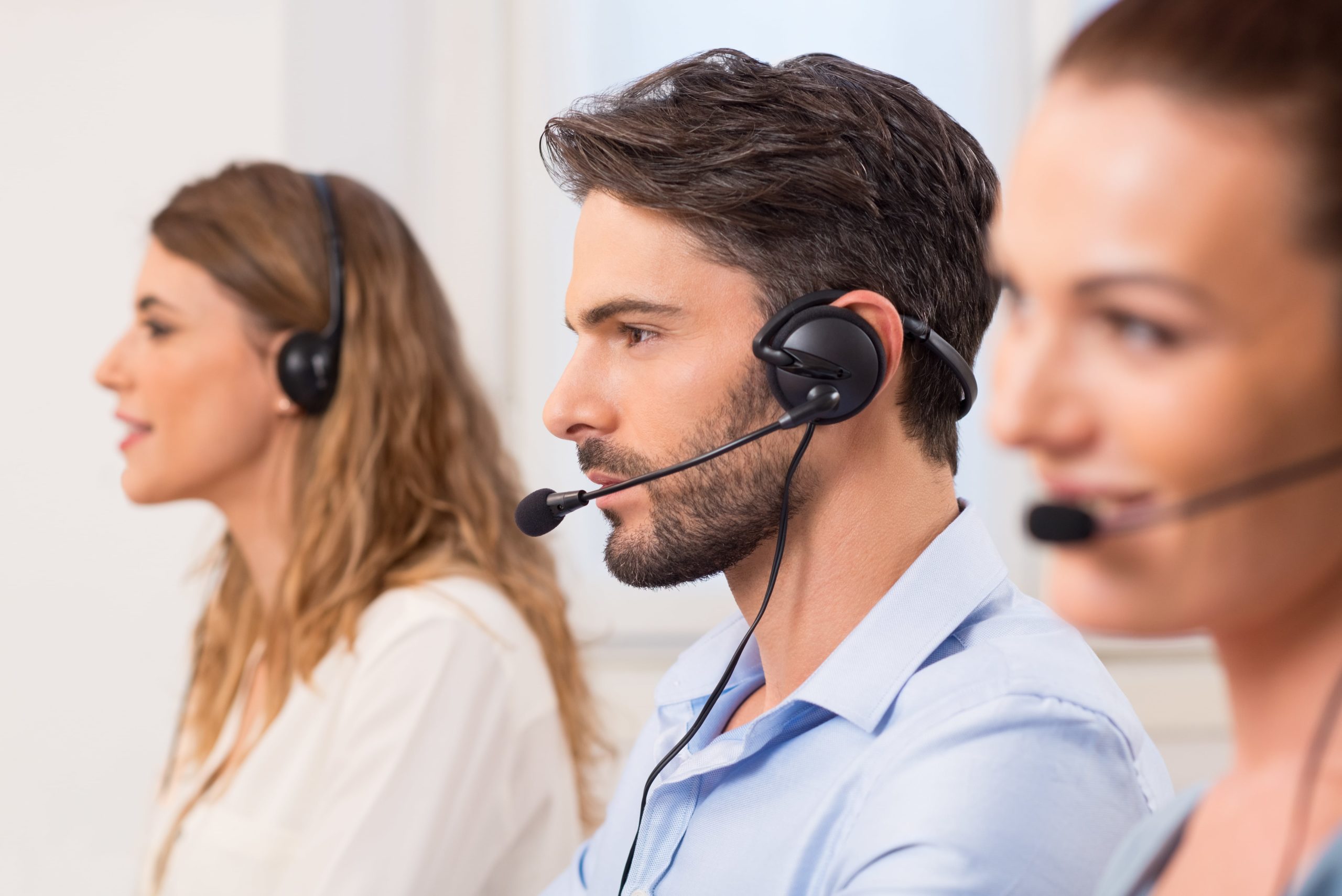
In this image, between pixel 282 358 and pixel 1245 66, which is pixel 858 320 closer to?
pixel 1245 66

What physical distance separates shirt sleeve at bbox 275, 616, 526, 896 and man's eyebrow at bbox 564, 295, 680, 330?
59 cm

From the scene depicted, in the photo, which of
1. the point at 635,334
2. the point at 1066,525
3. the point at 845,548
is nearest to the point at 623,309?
the point at 635,334

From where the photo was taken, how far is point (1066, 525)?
1.41ft

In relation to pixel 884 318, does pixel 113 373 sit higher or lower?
lower

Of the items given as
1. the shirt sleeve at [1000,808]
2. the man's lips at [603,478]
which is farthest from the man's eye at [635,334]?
the shirt sleeve at [1000,808]

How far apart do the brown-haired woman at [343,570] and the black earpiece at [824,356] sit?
27.7 inches

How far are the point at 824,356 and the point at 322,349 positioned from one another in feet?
3.06

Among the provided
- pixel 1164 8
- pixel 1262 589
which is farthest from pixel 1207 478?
pixel 1164 8

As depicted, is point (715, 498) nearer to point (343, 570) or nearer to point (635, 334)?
point (635, 334)

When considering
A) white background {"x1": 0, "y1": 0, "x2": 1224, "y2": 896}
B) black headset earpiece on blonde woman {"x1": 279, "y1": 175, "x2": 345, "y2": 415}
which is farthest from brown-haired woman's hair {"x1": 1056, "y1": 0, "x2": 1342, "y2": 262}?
white background {"x1": 0, "y1": 0, "x2": 1224, "y2": 896}

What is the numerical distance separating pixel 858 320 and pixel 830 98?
0.68 feet

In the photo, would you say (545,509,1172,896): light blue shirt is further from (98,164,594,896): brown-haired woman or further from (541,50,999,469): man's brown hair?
(98,164,594,896): brown-haired woman

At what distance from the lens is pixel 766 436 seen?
34.8 inches

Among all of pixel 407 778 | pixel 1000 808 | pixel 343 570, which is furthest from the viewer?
pixel 343 570
